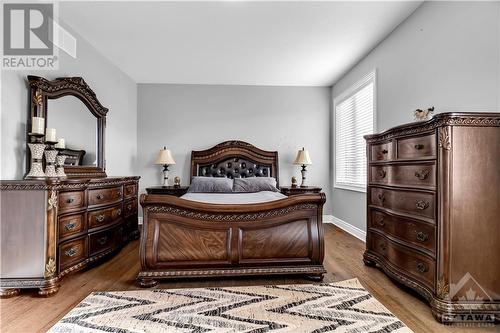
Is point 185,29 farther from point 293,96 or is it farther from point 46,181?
point 293,96

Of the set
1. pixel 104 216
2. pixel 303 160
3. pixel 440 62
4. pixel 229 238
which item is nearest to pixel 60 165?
pixel 104 216

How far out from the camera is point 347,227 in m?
4.44

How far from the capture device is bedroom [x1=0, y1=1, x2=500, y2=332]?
70.8 inches

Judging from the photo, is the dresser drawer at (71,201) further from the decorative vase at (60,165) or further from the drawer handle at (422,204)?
the drawer handle at (422,204)

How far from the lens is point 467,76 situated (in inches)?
86.4

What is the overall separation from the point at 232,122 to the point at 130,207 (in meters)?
2.25

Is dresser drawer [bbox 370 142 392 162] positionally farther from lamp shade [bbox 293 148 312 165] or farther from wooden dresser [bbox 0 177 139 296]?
wooden dresser [bbox 0 177 139 296]

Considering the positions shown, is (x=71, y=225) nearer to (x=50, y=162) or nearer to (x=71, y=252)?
(x=71, y=252)

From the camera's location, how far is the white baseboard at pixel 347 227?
3912 millimetres

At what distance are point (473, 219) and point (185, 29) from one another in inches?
122

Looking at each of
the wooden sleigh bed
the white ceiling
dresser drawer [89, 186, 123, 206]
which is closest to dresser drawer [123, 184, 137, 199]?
dresser drawer [89, 186, 123, 206]

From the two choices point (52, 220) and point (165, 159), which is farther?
point (165, 159)

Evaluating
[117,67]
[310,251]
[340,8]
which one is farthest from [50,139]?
[340,8]

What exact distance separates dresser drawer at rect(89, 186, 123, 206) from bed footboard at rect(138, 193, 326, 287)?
2.63 feet
